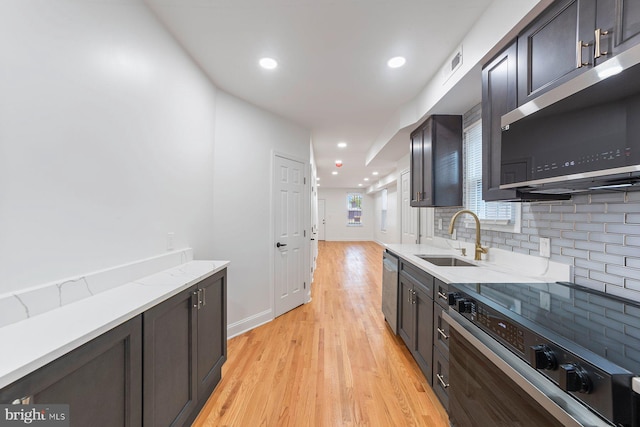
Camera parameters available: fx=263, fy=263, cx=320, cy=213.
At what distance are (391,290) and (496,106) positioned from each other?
198cm

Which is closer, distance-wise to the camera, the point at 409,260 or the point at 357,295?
the point at 409,260

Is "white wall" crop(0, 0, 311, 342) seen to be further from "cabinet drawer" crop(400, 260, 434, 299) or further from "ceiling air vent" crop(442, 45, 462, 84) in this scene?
"ceiling air vent" crop(442, 45, 462, 84)

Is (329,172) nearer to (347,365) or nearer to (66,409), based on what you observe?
(347,365)

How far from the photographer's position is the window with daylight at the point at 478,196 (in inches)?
77.1

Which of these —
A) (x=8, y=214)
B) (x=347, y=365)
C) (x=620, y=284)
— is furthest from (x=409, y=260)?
(x=8, y=214)

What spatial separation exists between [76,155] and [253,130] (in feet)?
6.73

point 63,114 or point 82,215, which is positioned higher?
point 63,114

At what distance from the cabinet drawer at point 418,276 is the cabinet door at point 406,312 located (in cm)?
7

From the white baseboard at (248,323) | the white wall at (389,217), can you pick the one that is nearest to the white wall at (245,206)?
the white baseboard at (248,323)

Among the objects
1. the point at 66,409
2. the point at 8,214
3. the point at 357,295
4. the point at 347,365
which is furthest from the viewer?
the point at 357,295

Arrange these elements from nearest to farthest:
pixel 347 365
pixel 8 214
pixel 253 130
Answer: pixel 8 214, pixel 347 365, pixel 253 130

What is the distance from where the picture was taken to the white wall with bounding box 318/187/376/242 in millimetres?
11883

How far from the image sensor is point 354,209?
1197 cm

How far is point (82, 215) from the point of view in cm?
124
